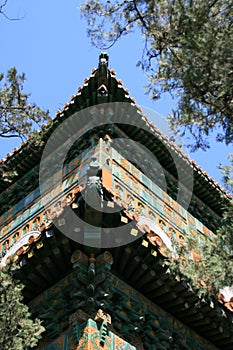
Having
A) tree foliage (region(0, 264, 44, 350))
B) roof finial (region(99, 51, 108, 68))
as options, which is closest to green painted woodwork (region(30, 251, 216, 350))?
tree foliage (region(0, 264, 44, 350))

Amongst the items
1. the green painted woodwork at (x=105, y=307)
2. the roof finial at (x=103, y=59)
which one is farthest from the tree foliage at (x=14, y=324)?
the roof finial at (x=103, y=59)

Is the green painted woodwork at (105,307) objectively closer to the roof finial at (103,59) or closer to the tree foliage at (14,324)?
the tree foliage at (14,324)

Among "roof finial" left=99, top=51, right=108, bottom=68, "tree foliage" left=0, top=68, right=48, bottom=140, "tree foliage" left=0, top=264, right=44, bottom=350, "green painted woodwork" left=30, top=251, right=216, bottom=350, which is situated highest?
"roof finial" left=99, top=51, right=108, bottom=68

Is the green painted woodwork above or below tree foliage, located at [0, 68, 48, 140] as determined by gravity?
below

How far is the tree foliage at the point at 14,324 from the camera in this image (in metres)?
5.93

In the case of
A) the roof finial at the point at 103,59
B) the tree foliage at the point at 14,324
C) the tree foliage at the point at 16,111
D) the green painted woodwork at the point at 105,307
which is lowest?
the tree foliage at the point at 14,324

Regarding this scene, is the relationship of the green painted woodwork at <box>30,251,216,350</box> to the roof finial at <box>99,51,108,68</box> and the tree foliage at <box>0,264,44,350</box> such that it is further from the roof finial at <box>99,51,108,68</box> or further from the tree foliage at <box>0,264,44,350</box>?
the roof finial at <box>99,51,108,68</box>

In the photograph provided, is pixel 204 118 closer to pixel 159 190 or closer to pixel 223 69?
pixel 223 69

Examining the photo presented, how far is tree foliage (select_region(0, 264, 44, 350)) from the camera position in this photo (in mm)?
5930

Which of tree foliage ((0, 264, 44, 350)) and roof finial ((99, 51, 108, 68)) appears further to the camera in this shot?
roof finial ((99, 51, 108, 68))

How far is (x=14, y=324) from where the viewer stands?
19.8 ft

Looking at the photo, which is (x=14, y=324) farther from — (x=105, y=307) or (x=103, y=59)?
(x=103, y=59)

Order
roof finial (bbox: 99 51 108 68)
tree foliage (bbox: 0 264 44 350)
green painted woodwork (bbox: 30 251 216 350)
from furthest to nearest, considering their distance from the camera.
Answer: roof finial (bbox: 99 51 108 68), green painted woodwork (bbox: 30 251 216 350), tree foliage (bbox: 0 264 44 350)

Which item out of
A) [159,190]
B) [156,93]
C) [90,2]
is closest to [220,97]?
[156,93]
